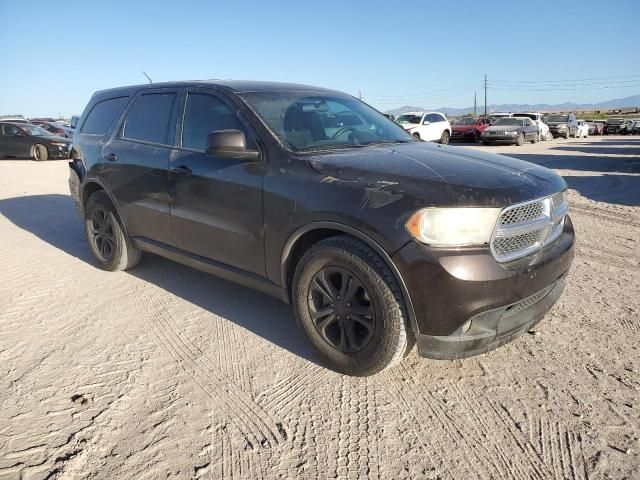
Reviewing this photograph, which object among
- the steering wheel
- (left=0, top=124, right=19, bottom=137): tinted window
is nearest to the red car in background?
(left=0, top=124, right=19, bottom=137): tinted window

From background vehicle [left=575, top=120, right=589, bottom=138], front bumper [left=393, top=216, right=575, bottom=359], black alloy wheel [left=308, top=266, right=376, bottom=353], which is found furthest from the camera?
background vehicle [left=575, top=120, right=589, bottom=138]

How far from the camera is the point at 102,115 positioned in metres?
4.99

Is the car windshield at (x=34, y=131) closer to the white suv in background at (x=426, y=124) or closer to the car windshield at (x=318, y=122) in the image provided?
the white suv in background at (x=426, y=124)

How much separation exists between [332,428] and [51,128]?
90.2 feet

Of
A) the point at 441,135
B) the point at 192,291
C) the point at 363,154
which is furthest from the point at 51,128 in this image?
the point at 363,154

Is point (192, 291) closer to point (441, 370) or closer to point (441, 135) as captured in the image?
point (441, 370)

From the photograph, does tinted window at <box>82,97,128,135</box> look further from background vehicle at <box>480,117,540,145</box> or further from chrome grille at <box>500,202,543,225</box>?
background vehicle at <box>480,117,540,145</box>

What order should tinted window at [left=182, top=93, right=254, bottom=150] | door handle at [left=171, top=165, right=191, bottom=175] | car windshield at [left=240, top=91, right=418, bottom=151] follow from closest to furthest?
car windshield at [left=240, top=91, right=418, bottom=151] < tinted window at [left=182, top=93, right=254, bottom=150] < door handle at [left=171, top=165, right=191, bottom=175]

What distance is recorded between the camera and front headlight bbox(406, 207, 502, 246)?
8.02 feet

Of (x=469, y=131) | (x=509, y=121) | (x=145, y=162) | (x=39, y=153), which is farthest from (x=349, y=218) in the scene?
(x=469, y=131)

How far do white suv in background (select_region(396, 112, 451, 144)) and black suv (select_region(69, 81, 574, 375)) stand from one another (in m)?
18.9

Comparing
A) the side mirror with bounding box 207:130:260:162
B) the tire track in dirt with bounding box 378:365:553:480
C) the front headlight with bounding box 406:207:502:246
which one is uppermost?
the side mirror with bounding box 207:130:260:162

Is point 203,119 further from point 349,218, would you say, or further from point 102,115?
point 102,115

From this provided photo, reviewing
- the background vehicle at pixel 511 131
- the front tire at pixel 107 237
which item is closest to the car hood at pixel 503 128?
the background vehicle at pixel 511 131
